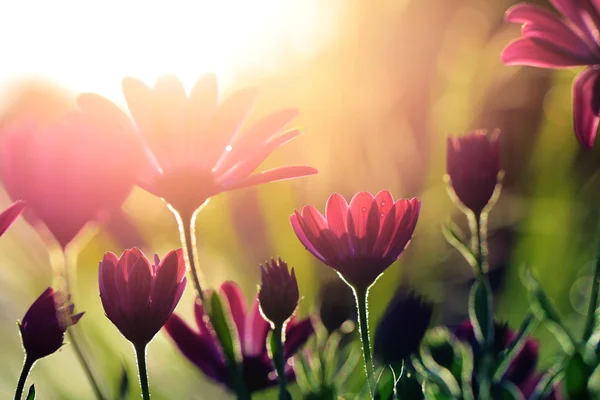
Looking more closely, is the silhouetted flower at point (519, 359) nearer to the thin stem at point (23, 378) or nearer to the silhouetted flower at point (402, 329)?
the silhouetted flower at point (402, 329)

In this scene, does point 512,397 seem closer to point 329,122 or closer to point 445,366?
point 445,366

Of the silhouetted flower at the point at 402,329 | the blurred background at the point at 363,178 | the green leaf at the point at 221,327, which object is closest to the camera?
the green leaf at the point at 221,327

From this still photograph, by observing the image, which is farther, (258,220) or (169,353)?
(258,220)

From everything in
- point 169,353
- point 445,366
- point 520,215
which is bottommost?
point 169,353

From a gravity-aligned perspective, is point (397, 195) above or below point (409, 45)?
below

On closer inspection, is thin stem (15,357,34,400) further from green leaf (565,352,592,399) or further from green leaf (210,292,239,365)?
green leaf (565,352,592,399)

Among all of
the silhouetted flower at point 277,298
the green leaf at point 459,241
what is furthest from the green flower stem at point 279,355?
the green leaf at point 459,241

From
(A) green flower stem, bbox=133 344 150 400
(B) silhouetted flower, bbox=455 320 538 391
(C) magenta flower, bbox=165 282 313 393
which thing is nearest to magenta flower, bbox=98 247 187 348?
(A) green flower stem, bbox=133 344 150 400

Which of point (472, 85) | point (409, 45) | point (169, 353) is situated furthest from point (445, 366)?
point (409, 45)
